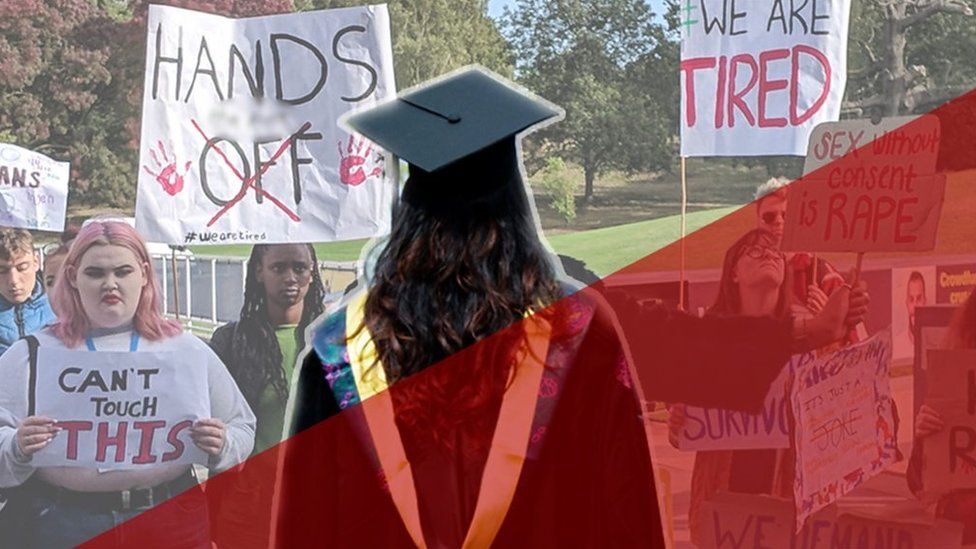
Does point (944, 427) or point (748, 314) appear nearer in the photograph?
point (944, 427)

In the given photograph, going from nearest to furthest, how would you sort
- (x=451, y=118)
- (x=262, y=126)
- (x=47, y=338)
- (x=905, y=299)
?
(x=451, y=118) < (x=47, y=338) < (x=262, y=126) < (x=905, y=299)

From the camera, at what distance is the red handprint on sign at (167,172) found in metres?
4.12

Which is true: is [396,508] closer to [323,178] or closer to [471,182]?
→ [471,182]

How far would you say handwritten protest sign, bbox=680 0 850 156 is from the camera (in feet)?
14.0

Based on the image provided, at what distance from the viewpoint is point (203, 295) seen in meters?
5.27

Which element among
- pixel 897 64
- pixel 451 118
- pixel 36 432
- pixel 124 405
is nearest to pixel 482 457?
pixel 451 118

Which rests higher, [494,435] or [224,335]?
[494,435]

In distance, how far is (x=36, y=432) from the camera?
4.01m

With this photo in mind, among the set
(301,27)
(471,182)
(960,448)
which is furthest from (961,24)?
(471,182)

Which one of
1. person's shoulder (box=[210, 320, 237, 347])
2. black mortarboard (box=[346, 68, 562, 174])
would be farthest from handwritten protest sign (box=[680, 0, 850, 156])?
black mortarboard (box=[346, 68, 562, 174])

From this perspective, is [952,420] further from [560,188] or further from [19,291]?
[560,188]

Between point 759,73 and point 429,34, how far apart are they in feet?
6.67

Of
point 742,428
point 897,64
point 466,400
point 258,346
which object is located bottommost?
point 742,428

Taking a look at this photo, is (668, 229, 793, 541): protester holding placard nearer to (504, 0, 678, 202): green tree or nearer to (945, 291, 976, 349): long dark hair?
(945, 291, 976, 349): long dark hair
